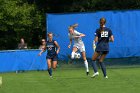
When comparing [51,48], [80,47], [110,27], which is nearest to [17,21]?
[110,27]

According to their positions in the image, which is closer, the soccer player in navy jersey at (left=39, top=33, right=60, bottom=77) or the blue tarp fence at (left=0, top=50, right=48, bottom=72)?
the soccer player in navy jersey at (left=39, top=33, right=60, bottom=77)

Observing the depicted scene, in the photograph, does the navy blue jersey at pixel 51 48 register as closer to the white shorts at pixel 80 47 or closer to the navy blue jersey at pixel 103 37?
the white shorts at pixel 80 47

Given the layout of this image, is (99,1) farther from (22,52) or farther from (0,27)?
(22,52)

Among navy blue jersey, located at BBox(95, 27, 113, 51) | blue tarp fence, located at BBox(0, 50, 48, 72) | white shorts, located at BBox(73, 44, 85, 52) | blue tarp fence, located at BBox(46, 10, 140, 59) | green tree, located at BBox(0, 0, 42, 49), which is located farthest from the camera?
green tree, located at BBox(0, 0, 42, 49)

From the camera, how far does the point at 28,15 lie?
33.5 metres

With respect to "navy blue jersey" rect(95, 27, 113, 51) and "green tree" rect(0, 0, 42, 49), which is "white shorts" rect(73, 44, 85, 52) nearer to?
"navy blue jersey" rect(95, 27, 113, 51)

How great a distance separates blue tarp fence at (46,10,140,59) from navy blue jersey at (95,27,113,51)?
9.25 m

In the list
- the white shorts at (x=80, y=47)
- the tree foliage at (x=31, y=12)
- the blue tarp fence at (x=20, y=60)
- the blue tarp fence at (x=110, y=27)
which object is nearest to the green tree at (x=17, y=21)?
the tree foliage at (x=31, y=12)

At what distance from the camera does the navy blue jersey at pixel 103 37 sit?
16.5 meters

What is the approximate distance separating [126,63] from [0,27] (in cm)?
999

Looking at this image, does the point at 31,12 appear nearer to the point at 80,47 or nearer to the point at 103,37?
the point at 80,47

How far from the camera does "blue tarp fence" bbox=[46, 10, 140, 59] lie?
25984mm

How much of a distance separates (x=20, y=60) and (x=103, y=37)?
A: 368 inches

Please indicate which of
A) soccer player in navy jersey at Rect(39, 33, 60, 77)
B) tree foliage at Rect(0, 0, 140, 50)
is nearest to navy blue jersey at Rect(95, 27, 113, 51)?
soccer player in navy jersey at Rect(39, 33, 60, 77)
